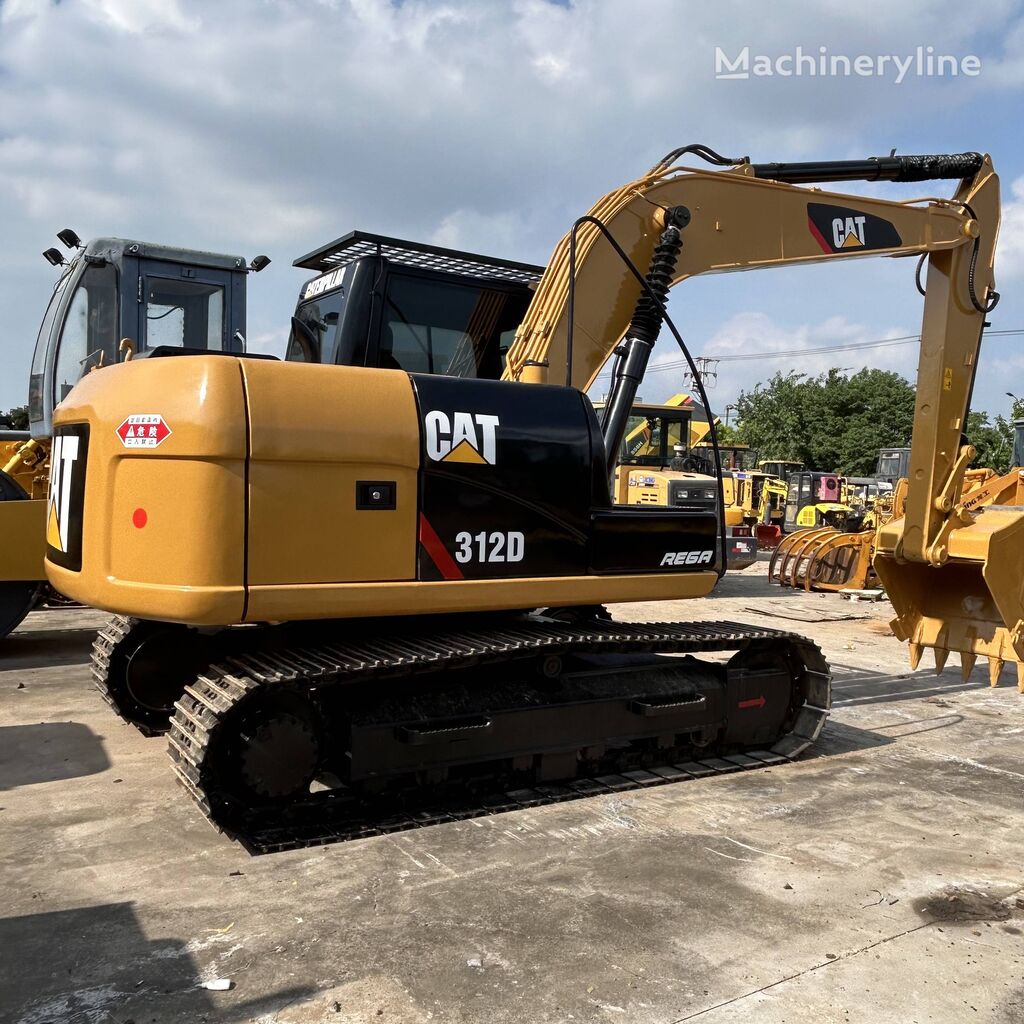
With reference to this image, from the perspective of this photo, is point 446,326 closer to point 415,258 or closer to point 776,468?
point 415,258

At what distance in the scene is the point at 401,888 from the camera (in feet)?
12.3

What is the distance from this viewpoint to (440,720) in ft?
14.9

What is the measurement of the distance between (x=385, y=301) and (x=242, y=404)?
4.48ft

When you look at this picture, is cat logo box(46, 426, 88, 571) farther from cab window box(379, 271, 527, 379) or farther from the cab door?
the cab door

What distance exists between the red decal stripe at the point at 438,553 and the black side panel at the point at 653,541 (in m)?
0.77

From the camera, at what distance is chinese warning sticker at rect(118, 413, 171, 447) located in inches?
157

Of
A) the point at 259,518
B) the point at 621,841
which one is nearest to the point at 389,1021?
the point at 621,841

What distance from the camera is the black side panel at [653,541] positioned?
4918 mm

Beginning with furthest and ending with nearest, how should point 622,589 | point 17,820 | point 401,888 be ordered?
point 622,589 → point 17,820 → point 401,888

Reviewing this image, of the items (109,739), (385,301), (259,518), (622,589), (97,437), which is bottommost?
(109,739)

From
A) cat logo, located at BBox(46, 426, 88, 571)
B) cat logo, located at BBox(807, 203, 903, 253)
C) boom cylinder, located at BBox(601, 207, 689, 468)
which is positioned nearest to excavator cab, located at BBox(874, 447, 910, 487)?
cat logo, located at BBox(807, 203, 903, 253)

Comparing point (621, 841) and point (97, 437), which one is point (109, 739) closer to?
point (97, 437)

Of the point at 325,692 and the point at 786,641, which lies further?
the point at 786,641

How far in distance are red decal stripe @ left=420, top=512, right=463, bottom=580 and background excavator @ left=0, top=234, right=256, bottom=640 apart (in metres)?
5.11
